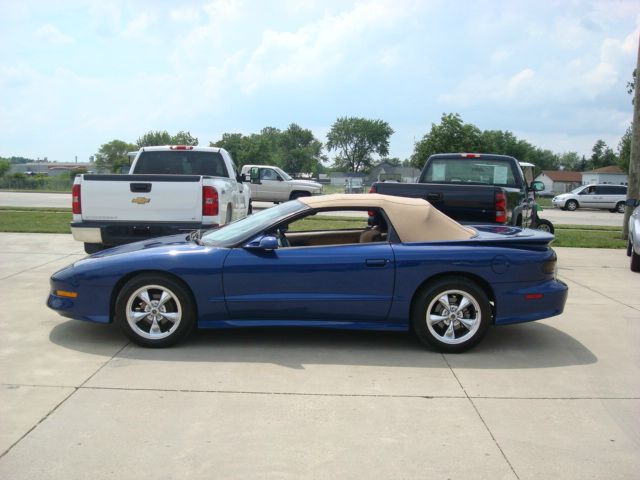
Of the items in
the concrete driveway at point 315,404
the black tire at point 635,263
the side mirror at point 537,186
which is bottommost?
the concrete driveway at point 315,404

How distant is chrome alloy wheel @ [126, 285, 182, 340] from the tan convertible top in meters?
1.52

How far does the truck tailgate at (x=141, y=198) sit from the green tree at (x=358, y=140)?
132807 millimetres

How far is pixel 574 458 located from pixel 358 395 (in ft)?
4.82

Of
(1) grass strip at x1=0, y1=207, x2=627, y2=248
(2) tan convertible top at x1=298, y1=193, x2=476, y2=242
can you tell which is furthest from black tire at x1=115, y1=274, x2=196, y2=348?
(1) grass strip at x1=0, y1=207, x2=627, y2=248

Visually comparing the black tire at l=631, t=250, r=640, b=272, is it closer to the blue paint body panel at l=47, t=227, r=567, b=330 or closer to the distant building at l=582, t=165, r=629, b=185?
the blue paint body panel at l=47, t=227, r=567, b=330

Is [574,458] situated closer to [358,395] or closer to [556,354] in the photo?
[358,395]

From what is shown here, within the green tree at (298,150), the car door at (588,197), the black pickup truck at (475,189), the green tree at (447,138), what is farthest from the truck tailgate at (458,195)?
the green tree at (298,150)

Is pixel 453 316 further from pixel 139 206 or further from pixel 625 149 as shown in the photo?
pixel 625 149

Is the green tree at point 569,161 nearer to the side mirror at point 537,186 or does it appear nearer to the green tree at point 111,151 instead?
the green tree at point 111,151

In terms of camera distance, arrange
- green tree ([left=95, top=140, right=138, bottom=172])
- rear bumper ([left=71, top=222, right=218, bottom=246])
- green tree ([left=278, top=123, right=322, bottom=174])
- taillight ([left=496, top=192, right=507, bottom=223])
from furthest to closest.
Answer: green tree ([left=278, top=123, right=322, bottom=174]) → green tree ([left=95, top=140, right=138, bottom=172]) → rear bumper ([left=71, top=222, right=218, bottom=246]) → taillight ([left=496, top=192, right=507, bottom=223])

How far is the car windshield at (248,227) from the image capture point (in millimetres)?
5477

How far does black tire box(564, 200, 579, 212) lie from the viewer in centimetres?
3450

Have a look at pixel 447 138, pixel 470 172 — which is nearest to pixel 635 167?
pixel 470 172

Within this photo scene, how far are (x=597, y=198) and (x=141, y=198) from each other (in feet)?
103
